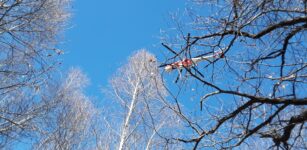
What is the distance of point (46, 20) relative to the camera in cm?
588

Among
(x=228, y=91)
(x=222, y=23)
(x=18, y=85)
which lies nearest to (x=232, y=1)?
(x=222, y=23)

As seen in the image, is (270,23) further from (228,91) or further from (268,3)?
(228,91)

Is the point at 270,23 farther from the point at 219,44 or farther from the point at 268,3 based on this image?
the point at 219,44

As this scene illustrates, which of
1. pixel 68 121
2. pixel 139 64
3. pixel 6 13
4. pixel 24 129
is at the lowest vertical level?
pixel 24 129

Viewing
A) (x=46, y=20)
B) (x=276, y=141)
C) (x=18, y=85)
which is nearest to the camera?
(x=276, y=141)

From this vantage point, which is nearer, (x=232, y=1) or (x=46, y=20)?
(x=232, y=1)

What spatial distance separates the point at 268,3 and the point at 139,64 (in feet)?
22.9

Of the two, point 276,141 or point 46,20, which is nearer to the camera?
point 276,141

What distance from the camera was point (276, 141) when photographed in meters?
2.65

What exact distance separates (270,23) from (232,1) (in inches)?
12.3

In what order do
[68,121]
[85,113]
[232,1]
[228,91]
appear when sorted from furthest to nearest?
[85,113] < [68,121] < [232,1] < [228,91]

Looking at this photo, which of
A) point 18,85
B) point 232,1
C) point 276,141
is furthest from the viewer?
point 18,85

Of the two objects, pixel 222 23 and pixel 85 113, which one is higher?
pixel 85 113

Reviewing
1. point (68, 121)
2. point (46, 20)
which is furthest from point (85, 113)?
point (46, 20)
